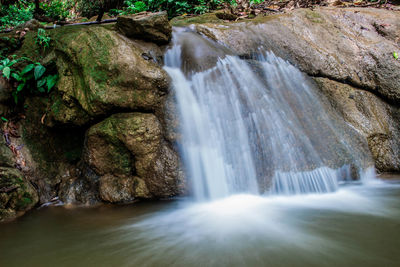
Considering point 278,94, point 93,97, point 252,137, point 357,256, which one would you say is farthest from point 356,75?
point 93,97

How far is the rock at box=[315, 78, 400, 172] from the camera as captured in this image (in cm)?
430

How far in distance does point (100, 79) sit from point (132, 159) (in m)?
1.21

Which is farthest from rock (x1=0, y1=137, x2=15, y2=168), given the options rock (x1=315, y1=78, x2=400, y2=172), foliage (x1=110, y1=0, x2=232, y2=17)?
foliage (x1=110, y1=0, x2=232, y2=17)

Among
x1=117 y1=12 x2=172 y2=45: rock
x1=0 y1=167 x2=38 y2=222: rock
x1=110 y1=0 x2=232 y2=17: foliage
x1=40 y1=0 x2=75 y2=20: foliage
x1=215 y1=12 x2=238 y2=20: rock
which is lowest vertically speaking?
x1=0 y1=167 x2=38 y2=222: rock

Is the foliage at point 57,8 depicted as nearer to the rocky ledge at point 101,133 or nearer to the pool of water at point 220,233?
the rocky ledge at point 101,133

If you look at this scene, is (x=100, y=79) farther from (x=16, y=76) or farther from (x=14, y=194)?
(x=14, y=194)

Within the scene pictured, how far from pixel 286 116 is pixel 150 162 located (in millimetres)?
2357

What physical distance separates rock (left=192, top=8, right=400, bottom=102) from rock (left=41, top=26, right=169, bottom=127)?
1.91 metres

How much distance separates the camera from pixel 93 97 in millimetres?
3400

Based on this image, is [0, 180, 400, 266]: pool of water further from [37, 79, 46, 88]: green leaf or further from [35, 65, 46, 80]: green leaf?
[35, 65, 46, 80]: green leaf

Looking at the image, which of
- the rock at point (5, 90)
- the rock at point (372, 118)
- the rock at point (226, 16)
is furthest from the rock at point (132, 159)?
the rock at point (226, 16)

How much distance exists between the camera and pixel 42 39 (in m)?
4.25

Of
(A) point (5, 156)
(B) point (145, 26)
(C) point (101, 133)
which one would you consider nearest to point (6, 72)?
(A) point (5, 156)

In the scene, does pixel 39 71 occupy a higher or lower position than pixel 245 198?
higher
